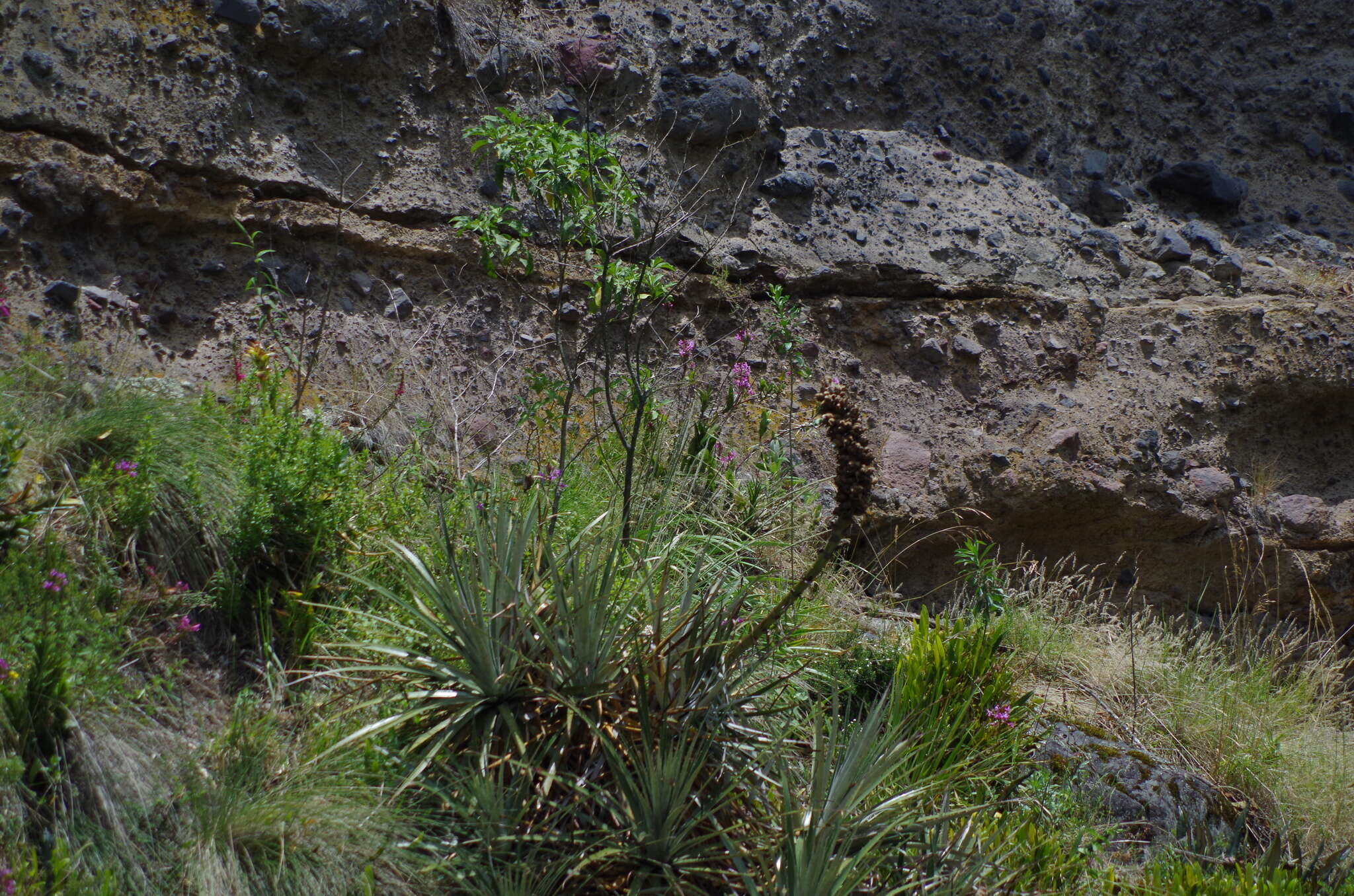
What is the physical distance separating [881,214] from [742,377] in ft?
5.09

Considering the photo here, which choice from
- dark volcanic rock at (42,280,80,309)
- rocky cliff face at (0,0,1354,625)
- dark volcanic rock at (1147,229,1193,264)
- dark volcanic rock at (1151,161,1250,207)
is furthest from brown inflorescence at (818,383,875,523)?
dark volcanic rock at (1151,161,1250,207)

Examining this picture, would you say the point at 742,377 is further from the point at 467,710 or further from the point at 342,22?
the point at 467,710

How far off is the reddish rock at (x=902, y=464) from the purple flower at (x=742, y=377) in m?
0.83

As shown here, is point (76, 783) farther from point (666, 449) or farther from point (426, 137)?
point (426, 137)

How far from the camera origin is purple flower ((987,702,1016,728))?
12.6 ft

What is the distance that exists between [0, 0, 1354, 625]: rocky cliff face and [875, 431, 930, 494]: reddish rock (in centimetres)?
2

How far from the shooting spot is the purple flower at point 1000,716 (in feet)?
12.6

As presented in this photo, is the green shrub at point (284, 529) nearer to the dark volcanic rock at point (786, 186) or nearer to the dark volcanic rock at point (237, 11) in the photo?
the dark volcanic rock at point (237, 11)

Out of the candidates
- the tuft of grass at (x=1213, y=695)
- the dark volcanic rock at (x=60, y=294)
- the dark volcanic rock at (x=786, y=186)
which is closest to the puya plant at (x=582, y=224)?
the dark volcanic rock at (x=786, y=186)

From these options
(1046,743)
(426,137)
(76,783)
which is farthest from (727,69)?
(76,783)

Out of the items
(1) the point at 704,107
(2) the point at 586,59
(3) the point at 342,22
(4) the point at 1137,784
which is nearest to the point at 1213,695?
(4) the point at 1137,784

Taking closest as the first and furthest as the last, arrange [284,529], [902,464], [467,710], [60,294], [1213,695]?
[467,710], [284,529], [60,294], [1213,695], [902,464]

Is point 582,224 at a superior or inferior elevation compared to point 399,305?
superior

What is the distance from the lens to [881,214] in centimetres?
619
